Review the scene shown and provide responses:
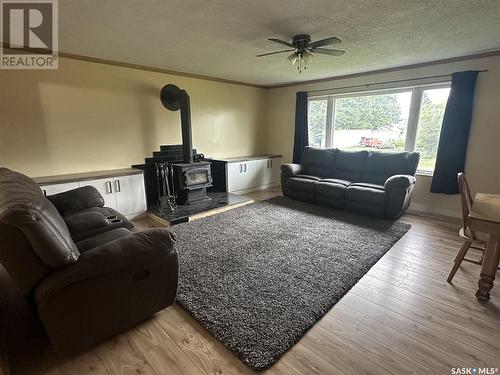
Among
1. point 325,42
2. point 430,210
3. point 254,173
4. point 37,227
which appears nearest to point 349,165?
point 430,210

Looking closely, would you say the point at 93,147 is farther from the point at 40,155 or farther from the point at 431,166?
the point at 431,166

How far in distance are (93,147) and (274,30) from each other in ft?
9.57

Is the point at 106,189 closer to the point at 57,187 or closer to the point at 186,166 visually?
the point at 57,187

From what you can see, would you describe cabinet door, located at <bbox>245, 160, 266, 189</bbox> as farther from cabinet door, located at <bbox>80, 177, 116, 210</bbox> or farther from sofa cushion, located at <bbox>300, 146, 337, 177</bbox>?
cabinet door, located at <bbox>80, 177, 116, 210</bbox>

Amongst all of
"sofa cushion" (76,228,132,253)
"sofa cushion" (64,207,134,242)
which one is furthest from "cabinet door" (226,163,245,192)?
"sofa cushion" (76,228,132,253)

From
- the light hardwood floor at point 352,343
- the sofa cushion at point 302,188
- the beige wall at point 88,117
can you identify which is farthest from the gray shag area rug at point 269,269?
the beige wall at point 88,117

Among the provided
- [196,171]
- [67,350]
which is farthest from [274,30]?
[67,350]

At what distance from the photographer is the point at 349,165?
4461mm

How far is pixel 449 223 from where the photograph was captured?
3.53m

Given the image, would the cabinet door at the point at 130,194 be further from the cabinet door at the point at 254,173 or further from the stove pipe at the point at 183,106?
the cabinet door at the point at 254,173

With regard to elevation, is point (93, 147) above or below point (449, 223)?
above

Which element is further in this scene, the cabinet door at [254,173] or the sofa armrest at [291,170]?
the cabinet door at [254,173]

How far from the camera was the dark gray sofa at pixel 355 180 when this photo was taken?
3.56 m

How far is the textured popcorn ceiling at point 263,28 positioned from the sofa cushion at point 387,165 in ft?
4.57
